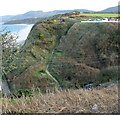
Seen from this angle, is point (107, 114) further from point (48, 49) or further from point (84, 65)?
point (48, 49)

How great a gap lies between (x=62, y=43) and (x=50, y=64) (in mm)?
6957

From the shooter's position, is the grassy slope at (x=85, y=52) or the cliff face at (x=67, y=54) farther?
the grassy slope at (x=85, y=52)

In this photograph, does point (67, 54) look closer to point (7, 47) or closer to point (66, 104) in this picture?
point (7, 47)

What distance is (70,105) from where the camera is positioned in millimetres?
3496

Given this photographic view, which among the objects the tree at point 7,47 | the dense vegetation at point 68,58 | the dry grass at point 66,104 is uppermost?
the tree at point 7,47

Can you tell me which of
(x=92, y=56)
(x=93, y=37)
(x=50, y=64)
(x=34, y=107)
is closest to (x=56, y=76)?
(x=50, y=64)

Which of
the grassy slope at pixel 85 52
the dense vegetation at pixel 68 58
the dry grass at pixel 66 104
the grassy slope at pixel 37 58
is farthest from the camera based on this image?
the grassy slope at pixel 85 52

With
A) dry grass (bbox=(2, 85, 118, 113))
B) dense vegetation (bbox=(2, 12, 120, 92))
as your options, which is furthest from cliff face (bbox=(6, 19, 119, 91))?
dry grass (bbox=(2, 85, 118, 113))

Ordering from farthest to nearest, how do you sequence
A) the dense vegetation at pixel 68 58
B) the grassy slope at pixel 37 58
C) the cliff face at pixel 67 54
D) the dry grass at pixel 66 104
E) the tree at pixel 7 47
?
the cliff face at pixel 67 54, the grassy slope at pixel 37 58, the dense vegetation at pixel 68 58, the tree at pixel 7 47, the dry grass at pixel 66 104

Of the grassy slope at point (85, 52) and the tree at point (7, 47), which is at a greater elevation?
the tree at point (7, 47)

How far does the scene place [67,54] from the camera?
28328 mm

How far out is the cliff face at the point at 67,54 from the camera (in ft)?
74.2

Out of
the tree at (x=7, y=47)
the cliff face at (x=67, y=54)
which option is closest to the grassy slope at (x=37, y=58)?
the cliff face at (x=67, y=54)

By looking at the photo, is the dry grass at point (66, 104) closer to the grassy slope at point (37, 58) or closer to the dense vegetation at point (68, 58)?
the dense vegetation at point (68, 58)
